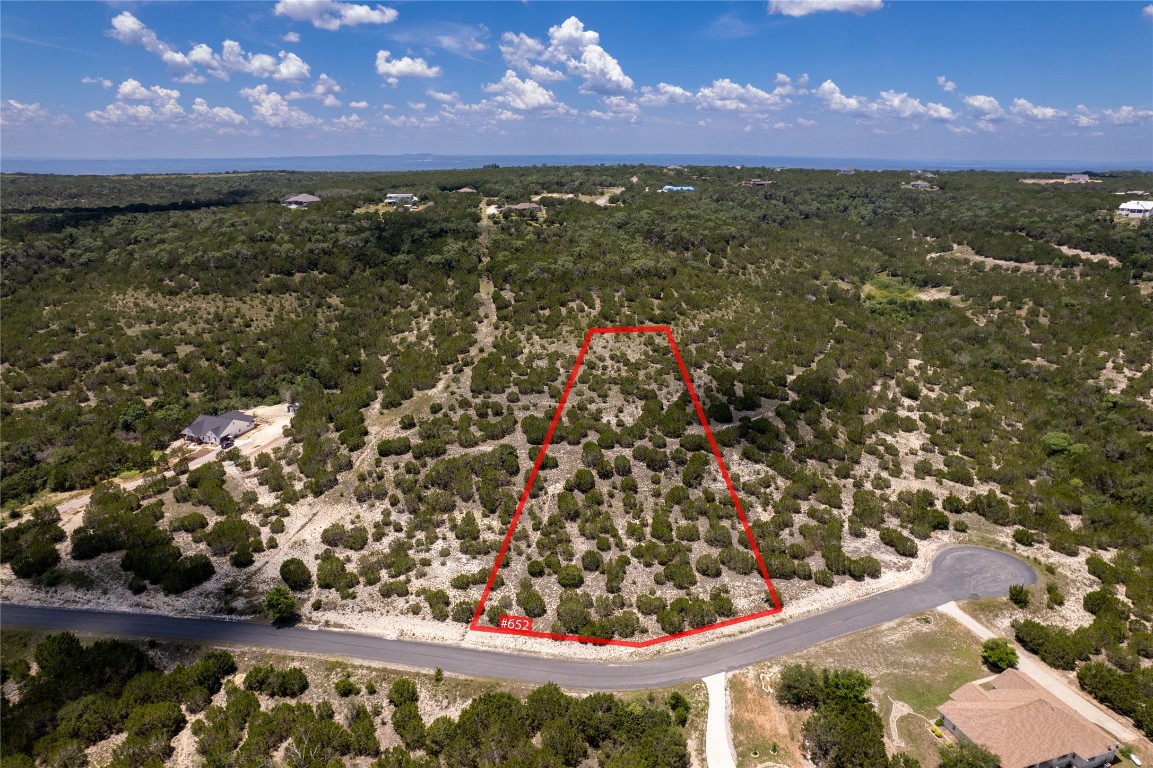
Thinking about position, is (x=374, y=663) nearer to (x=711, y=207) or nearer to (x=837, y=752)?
(x=837, y=752)

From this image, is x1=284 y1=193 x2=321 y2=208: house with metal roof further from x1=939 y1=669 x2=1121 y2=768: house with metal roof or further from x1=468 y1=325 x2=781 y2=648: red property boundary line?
x1=939 y1=669 x2=1121 y2=768: house with metal roof

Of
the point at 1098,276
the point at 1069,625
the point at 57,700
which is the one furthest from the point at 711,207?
the point at 57,700

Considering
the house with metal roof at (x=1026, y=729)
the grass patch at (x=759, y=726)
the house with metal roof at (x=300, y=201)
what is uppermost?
the house with metal roof at (x=300, y=201)

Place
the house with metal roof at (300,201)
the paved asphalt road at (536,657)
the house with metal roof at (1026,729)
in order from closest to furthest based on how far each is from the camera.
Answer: the house with metal roof at (1026,729) < the paved asphalt road at (536,657) < the house with metal roof at (300,201)

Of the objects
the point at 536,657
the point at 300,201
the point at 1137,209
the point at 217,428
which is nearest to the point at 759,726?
the point at 536,657

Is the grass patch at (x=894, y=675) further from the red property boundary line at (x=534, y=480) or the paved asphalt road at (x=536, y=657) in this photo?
the red property boundary line at (x=534, y=480)

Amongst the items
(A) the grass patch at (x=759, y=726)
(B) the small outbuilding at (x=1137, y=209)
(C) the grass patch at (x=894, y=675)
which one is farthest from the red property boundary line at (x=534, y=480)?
(B) the small outbuilding at (x=1137, y=209)
